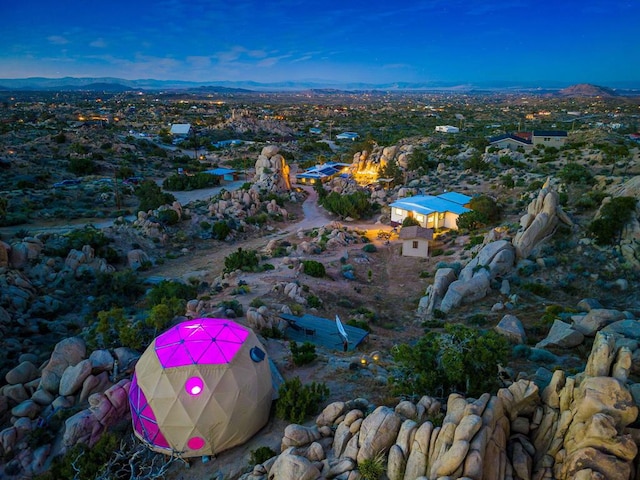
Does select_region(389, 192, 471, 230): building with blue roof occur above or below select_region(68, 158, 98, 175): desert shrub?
below

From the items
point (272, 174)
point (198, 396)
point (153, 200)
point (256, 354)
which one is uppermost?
point (256, 354)

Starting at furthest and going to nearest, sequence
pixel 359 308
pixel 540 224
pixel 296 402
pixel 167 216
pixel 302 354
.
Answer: pixel 167 216 → pixel 540 224 → pixel 359 308 → pixel 302 354 → pixel 296 402

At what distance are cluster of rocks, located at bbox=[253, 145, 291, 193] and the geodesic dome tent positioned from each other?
46247mm

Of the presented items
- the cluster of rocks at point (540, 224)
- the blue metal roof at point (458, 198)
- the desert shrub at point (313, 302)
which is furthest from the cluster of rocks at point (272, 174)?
the cluster of rocks at point (540, 224)

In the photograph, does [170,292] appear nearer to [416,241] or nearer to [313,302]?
[313,302]

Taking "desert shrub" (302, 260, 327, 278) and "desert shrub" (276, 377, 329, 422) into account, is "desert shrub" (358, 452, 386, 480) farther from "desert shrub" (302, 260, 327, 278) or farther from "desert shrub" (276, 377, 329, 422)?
"desert shrub" (302, 260, 327, 278)

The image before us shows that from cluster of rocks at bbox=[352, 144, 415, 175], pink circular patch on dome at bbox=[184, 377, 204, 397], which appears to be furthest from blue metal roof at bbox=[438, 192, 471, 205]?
pink circular patch on dome at bbox=[184, 377, 204, 397]

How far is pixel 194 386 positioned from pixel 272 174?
52.6 m

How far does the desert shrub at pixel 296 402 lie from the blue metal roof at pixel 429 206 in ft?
106

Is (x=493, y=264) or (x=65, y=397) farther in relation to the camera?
(x=493, y=264)

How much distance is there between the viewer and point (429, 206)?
4484 cm

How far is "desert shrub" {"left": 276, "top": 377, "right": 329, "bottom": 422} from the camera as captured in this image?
13734mm

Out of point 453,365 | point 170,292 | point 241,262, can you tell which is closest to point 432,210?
point 241,262

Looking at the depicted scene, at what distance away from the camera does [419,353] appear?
1450 cm
